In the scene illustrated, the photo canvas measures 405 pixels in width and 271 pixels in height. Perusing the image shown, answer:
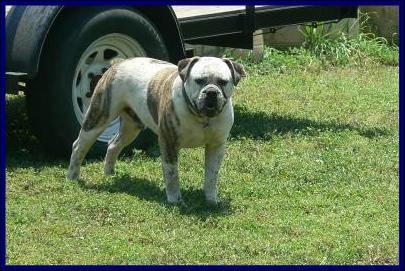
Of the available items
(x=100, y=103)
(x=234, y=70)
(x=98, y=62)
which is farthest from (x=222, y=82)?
(x=98, y=62)

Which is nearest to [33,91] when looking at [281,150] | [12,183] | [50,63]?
[50,63]

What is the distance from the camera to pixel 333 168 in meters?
7.61

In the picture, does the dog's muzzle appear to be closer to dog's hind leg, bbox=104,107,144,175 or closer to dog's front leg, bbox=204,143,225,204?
dog's front leg, bbox=204,143,225,204

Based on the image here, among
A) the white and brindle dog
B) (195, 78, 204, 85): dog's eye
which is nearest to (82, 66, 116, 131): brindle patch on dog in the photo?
the white and brindle dog

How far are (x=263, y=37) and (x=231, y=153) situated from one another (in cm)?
496

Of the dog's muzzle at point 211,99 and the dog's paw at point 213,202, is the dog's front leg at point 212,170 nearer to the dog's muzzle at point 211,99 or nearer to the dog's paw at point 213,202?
the dog's paw at point 213,202

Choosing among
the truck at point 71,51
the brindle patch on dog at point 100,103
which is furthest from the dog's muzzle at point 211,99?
the truck at point 71,51

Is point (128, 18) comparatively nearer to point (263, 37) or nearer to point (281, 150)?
point (281, 150)

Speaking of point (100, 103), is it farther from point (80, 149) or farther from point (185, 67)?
point (185, 67)

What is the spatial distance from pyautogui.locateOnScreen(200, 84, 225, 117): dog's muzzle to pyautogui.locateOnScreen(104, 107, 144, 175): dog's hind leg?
129 cm

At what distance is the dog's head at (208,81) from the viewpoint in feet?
20.0

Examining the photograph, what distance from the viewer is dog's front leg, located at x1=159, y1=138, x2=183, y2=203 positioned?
6520 millimetres

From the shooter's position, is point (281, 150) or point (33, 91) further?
point (281, 150)

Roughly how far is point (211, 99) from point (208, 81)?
0.45 ft
